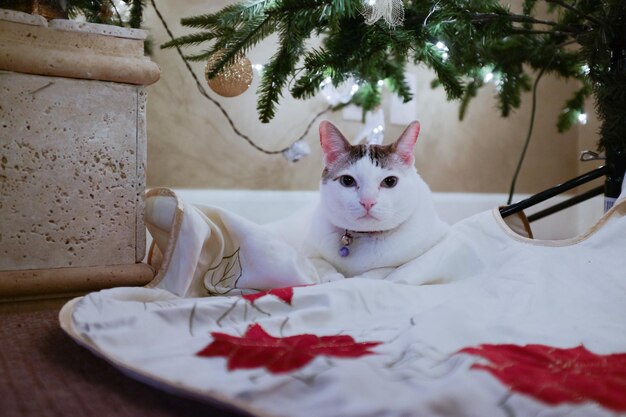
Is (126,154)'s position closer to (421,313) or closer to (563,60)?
(421,313)

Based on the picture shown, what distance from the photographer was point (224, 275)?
3.05 feet

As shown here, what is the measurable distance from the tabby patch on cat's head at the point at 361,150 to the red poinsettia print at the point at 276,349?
44cm

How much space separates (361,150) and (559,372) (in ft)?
1.96

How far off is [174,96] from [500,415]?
4.80 ft

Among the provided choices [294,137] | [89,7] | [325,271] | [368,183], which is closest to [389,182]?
[368,183]

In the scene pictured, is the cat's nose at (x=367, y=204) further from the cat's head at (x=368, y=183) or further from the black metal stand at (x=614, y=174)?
the black metal stand at (x=614, y=174)

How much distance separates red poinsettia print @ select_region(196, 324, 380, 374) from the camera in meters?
0.49

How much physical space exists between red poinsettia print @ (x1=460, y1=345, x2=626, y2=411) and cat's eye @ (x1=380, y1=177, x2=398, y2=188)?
0.45 meters

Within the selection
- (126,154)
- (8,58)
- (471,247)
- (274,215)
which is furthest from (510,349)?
(274,215)

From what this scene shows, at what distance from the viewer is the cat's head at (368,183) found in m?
0.93

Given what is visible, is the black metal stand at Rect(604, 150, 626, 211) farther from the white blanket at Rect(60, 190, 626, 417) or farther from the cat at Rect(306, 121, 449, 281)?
the cat at Rect(306, 121, 449, 281)

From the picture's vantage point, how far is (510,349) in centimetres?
54

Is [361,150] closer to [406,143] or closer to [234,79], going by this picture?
[406,143]

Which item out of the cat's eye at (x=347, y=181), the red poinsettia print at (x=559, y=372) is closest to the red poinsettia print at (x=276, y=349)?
the red poinsettia print at (x=559, y=372)
